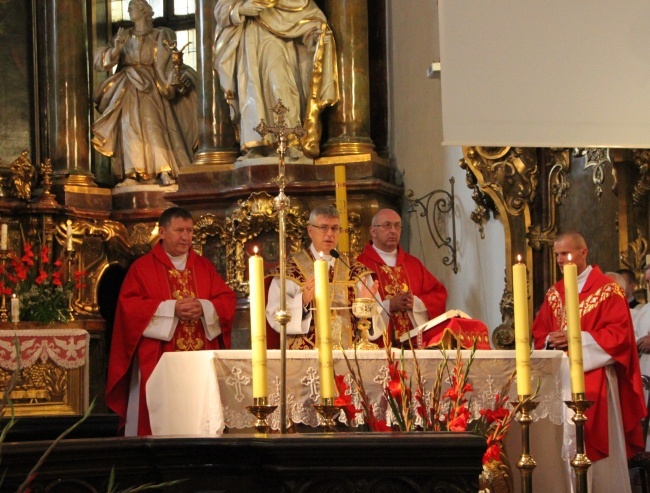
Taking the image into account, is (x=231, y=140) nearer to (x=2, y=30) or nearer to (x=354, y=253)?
(x=354, y=253)

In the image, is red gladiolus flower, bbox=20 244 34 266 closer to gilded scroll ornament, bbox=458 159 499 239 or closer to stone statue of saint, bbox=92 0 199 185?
stone statue of saint, bbox=92 0 199 185

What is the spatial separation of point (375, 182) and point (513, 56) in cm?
696

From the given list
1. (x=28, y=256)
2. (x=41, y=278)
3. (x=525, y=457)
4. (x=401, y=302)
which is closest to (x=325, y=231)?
(x=401, y=302)

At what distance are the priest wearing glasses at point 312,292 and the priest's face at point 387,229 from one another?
29.3 inches

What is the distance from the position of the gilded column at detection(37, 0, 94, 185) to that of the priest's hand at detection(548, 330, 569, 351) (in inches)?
215

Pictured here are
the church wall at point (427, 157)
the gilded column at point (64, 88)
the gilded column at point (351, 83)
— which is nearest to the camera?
the church wall at point (427, 157)

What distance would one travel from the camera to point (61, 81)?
35.0 ft

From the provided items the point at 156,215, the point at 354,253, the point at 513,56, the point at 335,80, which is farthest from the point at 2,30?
the point at 513,56

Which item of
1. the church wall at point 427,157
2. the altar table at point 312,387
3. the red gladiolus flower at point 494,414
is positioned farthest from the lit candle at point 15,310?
the red gladiolus flower at point 494,414

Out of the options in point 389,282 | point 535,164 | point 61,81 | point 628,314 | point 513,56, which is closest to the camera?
point 513,56

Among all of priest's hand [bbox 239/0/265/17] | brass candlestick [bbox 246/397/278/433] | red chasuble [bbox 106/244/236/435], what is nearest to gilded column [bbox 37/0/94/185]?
priest's hand [bbox 239/0/265/17]

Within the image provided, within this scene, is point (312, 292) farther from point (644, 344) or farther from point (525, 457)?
point (525, 457)

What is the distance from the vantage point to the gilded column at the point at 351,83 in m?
9.66

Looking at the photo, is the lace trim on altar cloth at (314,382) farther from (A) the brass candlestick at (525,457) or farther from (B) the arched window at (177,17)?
(B) the arched window at (177,17)
